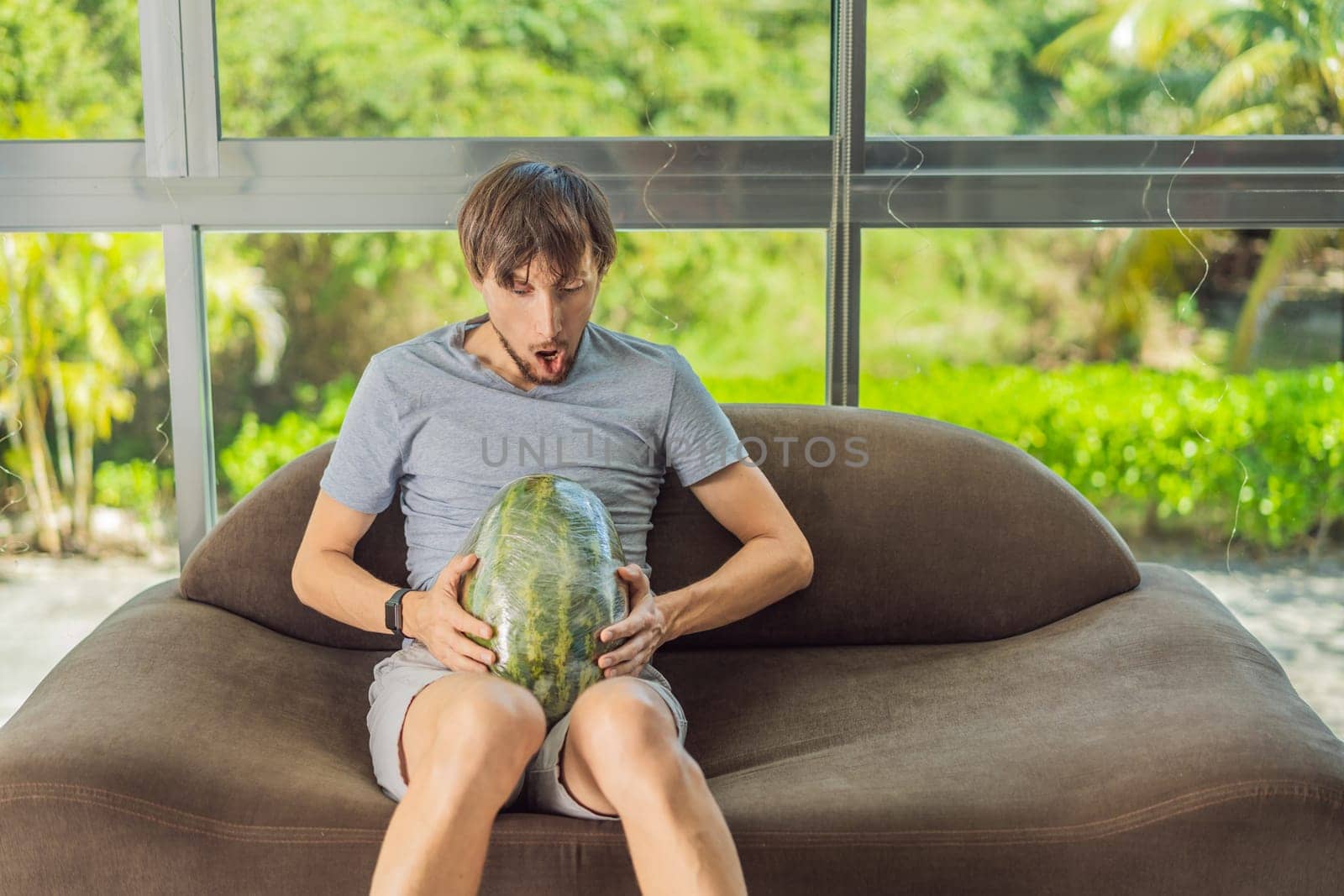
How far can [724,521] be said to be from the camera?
1.97 meters

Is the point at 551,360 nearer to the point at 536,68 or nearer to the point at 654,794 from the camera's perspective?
the point at 654,794

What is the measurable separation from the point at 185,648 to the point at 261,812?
17.5 inches

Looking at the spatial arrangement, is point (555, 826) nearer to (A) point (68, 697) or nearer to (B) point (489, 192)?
(A) point (68, 697)

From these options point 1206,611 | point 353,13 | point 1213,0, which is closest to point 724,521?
point 1206,611

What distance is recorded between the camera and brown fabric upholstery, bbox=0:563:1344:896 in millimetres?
1490

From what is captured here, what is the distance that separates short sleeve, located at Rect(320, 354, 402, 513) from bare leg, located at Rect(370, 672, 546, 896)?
1.64 feet

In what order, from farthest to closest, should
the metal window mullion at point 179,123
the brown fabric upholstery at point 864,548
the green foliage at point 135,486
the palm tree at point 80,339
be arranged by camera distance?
the green foliage at point 135,486 < the palm tree at point 80,339 < the metal window mullion at point 179,123 < the brown fabric upholstery at point 864,548

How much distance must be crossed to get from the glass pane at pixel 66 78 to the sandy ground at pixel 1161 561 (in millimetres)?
971

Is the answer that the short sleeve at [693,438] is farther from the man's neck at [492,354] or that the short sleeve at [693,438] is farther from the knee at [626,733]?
the knee at [626,733]

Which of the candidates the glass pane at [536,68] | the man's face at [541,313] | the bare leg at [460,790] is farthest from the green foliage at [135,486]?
the bare leg at [460,790]

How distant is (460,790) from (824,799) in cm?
50

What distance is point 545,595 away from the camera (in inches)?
59.7

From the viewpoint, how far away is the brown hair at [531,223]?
1.73 m

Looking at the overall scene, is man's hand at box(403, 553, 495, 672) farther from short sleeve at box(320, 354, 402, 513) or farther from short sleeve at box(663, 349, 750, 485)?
short sleeve at box(663, 349, 750, 485)
